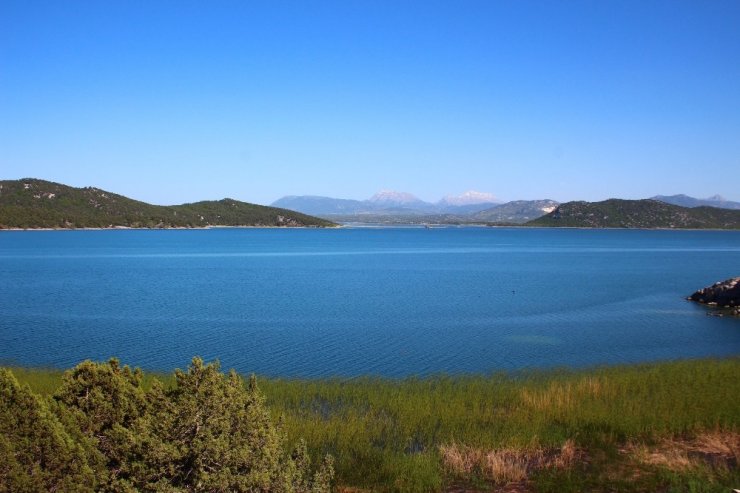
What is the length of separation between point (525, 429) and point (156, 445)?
1346 cm

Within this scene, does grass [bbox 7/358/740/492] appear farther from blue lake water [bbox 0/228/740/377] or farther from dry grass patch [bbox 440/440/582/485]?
blue lake water [bbox 0/228/740/377]

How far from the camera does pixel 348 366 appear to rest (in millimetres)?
33438

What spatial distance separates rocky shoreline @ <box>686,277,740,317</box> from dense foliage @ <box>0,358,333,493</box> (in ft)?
186

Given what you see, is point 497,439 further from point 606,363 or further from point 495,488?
point 606,363

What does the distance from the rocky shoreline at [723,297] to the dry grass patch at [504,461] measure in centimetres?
4598

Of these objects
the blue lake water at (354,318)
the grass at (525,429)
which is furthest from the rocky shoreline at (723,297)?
the grass at (525,429)

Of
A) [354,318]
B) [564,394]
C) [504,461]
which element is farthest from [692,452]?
[354,318]

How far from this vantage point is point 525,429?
1953 cm

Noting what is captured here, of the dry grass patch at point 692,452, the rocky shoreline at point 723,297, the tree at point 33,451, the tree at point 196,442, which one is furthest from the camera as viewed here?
the rocky shoreline at point 723,297

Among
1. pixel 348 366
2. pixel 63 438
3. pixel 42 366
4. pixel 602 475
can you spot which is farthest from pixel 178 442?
pixel 42 366

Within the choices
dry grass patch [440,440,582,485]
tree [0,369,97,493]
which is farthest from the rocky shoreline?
tree [0,369,97,493]

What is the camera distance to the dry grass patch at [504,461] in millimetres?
16248

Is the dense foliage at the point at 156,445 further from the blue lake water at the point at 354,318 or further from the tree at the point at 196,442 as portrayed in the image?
the blue lake water at the point at 354,318

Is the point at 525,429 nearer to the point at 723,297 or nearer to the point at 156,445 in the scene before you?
the point at 156,445
